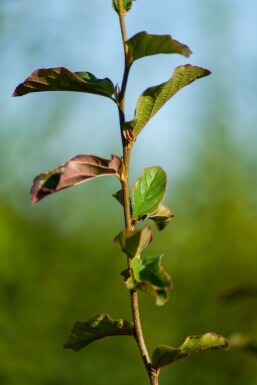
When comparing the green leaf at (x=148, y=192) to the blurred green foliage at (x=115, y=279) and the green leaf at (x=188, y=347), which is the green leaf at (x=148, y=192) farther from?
the blurred green foliage at (x=115, y=279)

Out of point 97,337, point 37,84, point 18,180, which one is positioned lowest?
point 97,337

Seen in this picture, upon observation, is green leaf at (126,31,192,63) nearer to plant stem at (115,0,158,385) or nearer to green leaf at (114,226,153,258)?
plant stem at (115,0,158,385)

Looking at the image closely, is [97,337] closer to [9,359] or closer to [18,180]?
[9,359]

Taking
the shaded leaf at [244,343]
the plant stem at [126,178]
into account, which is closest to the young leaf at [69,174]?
the plant stem at [126,178]

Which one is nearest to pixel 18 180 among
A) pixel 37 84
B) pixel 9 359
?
pixel 9 359

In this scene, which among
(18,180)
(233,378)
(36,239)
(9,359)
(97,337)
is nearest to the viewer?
(97,337)

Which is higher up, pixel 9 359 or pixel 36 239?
pixel 36 239

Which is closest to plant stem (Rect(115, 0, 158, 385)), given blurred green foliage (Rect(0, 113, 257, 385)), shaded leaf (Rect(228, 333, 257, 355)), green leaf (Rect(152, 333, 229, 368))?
green leaf (Rect(152, 333, 229, 368))
